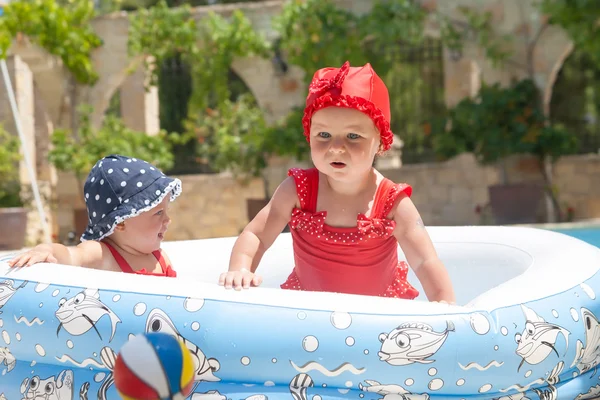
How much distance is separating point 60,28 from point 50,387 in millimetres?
8559

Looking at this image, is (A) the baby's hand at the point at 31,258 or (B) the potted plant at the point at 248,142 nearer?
(A) the baby's hand at the point at 31,258

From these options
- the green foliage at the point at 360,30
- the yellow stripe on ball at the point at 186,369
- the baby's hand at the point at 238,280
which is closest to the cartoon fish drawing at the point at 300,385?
the baby's hand at the point at 238,280

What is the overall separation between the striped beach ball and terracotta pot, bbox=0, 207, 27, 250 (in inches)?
313

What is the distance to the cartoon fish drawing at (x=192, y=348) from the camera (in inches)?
74.8

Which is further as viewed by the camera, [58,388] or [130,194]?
[130,194]

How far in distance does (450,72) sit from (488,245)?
24.1 feet

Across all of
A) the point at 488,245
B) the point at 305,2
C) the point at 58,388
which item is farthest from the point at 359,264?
the point at 305,2

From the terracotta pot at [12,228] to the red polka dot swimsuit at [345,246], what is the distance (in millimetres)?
7016

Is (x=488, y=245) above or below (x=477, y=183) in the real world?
above

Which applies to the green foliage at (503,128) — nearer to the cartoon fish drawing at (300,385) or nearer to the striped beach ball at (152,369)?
the cartoon fish drawing at (300,385)

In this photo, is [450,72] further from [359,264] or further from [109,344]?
[109,344]

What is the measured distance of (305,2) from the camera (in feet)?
31.8

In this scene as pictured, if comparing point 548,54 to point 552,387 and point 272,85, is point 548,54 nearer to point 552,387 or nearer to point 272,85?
point 272,85

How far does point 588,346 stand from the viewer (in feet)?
7.01
